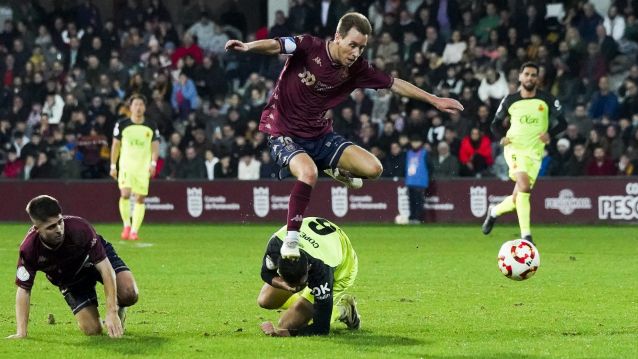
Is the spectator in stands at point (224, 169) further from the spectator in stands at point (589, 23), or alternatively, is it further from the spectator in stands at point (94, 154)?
the spectator in stands at point (589, 23)

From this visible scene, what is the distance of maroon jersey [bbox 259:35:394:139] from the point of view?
1090 cm

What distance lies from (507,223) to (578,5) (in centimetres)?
547

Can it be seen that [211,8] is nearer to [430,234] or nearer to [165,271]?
[430,234]

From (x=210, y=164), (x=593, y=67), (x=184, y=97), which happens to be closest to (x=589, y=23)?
(x=593, y=67)

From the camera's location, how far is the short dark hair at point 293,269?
9.04 meters

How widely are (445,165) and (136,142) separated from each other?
6.31m

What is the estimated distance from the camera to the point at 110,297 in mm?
9109

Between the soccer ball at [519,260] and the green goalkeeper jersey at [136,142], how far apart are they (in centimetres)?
950

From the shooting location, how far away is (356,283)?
1358cm

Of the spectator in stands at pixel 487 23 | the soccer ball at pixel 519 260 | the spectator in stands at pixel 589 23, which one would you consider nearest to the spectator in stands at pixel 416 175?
the spectator in stands at pixel 487 23

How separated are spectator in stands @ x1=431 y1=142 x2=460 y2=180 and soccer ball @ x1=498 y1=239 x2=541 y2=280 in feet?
39.0

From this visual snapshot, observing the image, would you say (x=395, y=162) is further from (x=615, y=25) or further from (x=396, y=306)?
(x=396, y=306)

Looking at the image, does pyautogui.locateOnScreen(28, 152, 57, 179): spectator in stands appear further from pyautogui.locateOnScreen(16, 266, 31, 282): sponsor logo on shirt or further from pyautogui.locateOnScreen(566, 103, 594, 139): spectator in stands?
pyautogui.locateOnScreen(16, 266, 31, 282): sponsor logo on shirt

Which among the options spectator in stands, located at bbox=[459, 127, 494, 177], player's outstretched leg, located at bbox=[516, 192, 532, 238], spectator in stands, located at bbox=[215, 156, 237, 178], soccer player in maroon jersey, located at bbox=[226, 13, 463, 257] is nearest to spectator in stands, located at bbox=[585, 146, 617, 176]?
spectator in stands, located at bbox=[459, 127, 494, 177]
